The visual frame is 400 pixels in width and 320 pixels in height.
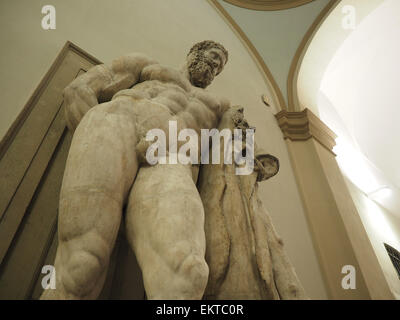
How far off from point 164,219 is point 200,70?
120 cm

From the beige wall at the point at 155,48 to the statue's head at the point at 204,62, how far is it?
885 millimetres

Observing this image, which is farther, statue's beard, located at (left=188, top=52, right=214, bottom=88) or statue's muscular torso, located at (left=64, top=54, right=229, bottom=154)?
statue's beard, located at (left=188, top=52, right=214, bottom=88)

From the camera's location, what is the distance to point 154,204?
1.06 meters

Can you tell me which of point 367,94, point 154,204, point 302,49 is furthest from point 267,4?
point 154,204

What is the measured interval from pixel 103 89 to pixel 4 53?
2.67ft

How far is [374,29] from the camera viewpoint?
6805 mm

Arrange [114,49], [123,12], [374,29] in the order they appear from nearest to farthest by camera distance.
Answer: [114,49] → [123,12] → [374,29]

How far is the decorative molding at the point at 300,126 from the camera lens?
13.9 feet

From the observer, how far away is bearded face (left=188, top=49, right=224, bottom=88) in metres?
1.92

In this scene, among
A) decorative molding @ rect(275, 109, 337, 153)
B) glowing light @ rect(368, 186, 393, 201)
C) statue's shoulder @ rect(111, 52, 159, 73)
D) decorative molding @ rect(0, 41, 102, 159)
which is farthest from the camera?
glowing light @ rect(368, 186, 393, 201)

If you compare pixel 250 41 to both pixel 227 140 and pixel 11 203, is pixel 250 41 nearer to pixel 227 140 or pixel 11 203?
pixel 227 140

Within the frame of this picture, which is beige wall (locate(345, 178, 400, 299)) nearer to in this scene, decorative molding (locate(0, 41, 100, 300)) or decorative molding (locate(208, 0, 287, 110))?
decorative molding (locate(208, 0, 287, 110))

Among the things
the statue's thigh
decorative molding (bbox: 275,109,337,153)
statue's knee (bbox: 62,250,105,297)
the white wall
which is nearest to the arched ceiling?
the white wall

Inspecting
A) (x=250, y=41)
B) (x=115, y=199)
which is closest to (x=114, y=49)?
(x=115, y=199)
